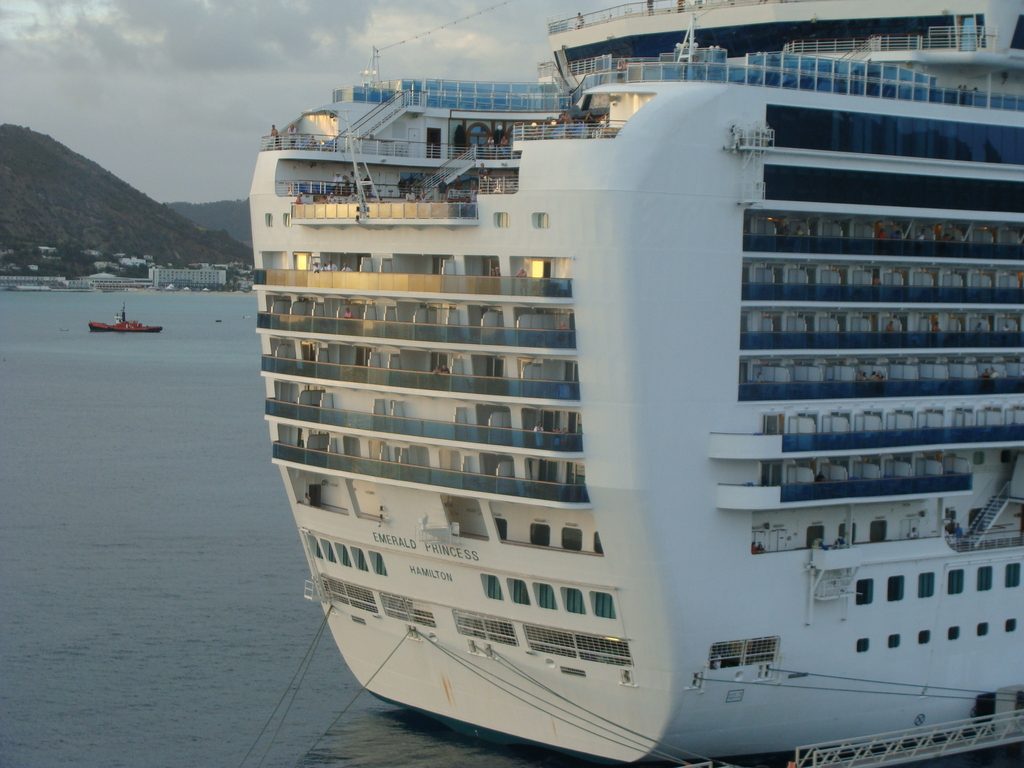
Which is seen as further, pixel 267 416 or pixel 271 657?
pixel 271 657

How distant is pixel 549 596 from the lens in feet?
94.6

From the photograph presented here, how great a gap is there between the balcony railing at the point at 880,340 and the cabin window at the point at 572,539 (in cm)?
495

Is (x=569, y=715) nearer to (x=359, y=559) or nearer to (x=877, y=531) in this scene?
(x=359, y=559)

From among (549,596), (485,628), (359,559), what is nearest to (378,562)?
(359,559)

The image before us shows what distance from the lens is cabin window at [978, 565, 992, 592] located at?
3169 cm

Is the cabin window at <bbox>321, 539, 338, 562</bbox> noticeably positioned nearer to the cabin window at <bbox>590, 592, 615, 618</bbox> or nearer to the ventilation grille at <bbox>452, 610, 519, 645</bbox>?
the ventilation grille at <bbox>452, 610, 519, 645</bbox>

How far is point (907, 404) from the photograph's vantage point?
100ft

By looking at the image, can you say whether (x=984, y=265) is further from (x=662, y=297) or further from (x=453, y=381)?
(x=453, y=381)

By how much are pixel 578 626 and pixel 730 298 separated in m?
7.22

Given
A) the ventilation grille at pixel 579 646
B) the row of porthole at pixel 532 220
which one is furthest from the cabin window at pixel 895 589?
the row of porthole at pixel 532 220

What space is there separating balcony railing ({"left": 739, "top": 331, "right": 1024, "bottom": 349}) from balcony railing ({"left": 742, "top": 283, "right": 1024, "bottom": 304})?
0.72 meters

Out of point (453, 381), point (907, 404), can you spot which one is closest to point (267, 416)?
point (453, 381)

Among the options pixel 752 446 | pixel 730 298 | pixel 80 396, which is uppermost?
pixel 730 298

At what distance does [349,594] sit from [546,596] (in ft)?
20.4
